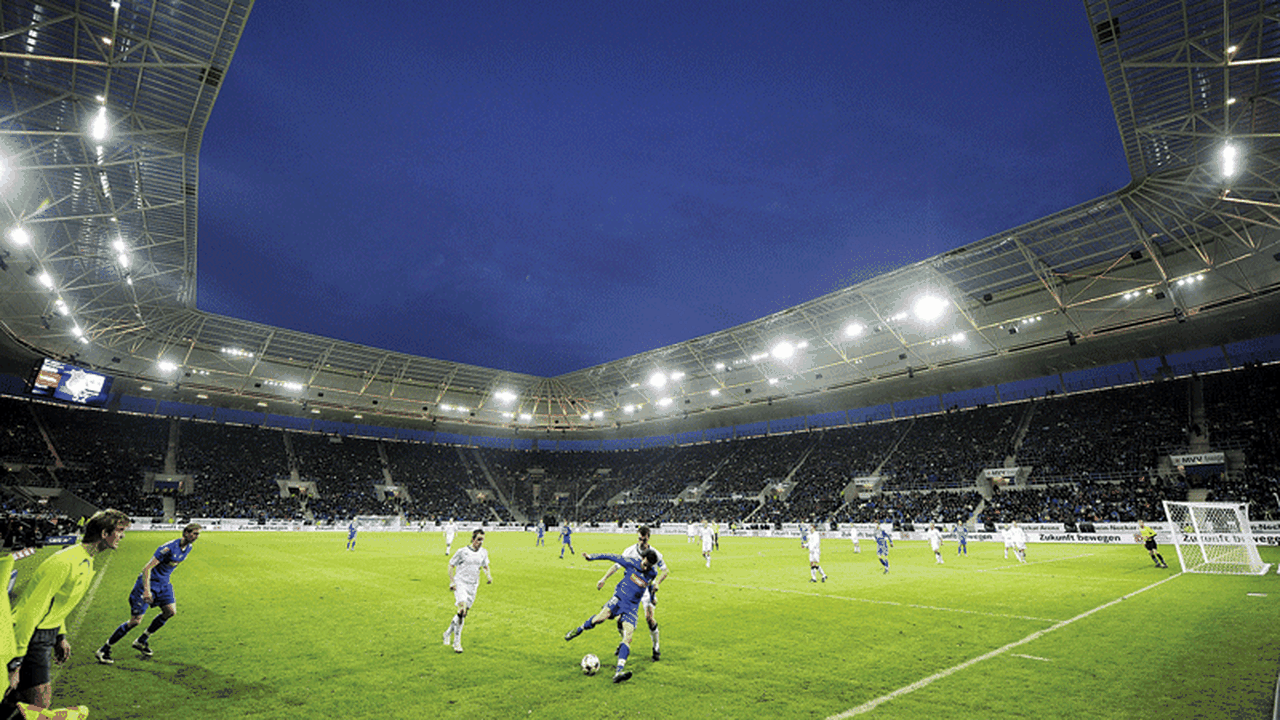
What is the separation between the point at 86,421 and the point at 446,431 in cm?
3309

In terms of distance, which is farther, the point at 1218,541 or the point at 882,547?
the point at 1218,541

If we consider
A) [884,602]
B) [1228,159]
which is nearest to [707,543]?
[884,602]

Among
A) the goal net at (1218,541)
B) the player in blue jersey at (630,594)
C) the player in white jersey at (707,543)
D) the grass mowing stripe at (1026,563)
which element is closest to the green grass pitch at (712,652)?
the player in blue jersey at (630,594)

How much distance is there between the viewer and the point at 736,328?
142 ft

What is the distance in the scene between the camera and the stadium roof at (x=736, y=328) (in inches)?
667

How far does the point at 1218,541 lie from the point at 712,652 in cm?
2799

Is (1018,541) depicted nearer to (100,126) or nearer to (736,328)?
(736,328)

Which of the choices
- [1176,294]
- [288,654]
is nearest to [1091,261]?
[1176,294]

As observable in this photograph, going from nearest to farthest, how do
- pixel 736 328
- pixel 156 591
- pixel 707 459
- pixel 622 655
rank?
1. pixel 622 655
2. pixel 156 591
3. pixel 736 328
4. pixel 707 459

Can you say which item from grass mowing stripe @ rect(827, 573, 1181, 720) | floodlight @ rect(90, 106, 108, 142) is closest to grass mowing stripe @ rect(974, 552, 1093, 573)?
grass mowing stripe @ rect(827, 573, 1181, 720)

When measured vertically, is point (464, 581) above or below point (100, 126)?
below

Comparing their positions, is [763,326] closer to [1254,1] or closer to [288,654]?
[1254,1]

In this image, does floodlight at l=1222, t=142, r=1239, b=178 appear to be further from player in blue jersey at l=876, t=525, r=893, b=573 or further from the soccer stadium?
player in blue jersey at l=876, t=525, r=893, b=573

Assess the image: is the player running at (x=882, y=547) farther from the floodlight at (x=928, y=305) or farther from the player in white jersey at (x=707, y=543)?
the floodlight at (x=928, y=305)
